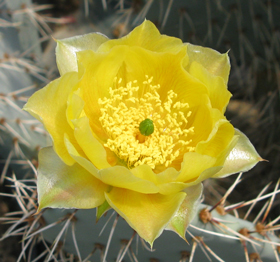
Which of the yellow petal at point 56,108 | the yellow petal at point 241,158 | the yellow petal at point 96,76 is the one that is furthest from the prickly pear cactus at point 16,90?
the yellow petal at point 241,158

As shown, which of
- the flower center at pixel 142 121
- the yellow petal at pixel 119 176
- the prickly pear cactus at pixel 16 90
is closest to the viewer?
the yellow petal at pixel 119 176

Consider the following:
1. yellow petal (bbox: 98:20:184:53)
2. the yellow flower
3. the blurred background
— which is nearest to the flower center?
the yellow flower

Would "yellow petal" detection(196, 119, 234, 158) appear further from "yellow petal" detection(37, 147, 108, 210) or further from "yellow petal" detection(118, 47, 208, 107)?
"yellow petal" detection(37, 147, 108, 210)

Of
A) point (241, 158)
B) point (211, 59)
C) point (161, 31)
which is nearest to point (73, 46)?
point (211, 59)

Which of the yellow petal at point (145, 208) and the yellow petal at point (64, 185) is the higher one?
the yellow petal at point (64, 185)

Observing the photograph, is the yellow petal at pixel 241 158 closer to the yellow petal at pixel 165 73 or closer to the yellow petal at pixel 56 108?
the yellow petal at pixel 165 73

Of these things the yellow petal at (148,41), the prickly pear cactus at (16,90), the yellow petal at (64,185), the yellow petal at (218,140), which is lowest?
the prickly pear cactus at (16,90)
